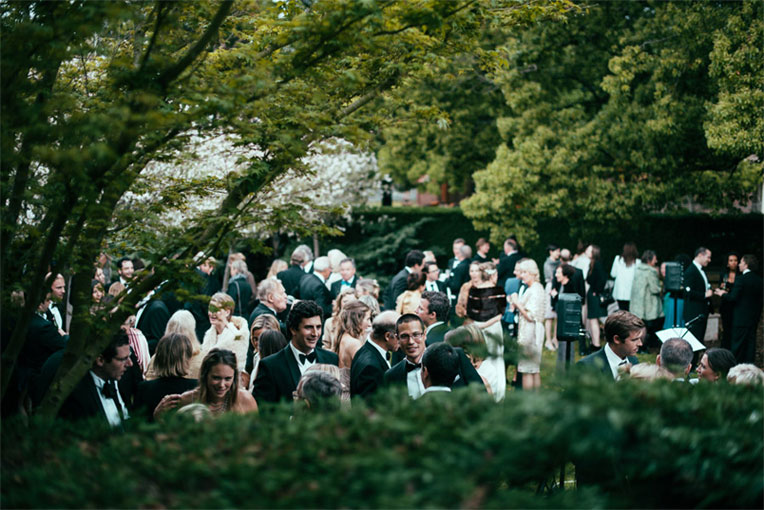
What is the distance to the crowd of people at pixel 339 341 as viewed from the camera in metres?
5.42

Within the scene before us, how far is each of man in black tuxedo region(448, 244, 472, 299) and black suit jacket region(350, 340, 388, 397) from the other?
328 inches

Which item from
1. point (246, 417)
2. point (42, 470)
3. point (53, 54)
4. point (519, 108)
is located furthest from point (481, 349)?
point (519, 108)

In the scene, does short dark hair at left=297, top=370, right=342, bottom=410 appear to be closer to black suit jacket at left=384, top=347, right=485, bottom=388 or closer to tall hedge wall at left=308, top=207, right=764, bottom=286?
black suit jacket at left=384, top=347, right=485, bottom=388

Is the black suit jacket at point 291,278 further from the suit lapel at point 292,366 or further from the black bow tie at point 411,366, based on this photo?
the black bow tie at point 411,366

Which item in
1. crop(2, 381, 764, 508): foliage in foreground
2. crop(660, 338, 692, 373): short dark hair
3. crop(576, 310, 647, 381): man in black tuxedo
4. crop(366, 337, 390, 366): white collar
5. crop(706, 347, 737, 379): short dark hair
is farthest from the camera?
crop(366, 337, 390, 366): white collar

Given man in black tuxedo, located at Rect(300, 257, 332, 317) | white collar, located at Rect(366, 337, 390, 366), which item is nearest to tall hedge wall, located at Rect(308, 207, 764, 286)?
man in black tuxedo, located at Rect(300, 257, 332, 317)

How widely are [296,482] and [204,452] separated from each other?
46cm

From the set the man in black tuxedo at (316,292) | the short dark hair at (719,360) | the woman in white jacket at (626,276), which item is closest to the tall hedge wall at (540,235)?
the woman in white jacket at (626,276)

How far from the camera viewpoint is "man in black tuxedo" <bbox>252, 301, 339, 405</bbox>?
21.2 feet

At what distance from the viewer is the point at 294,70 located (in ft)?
15.3

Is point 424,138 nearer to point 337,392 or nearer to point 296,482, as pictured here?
point 337,392

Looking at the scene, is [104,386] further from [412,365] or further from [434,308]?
[434,308]

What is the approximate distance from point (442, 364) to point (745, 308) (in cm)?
917

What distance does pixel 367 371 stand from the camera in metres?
6.45
